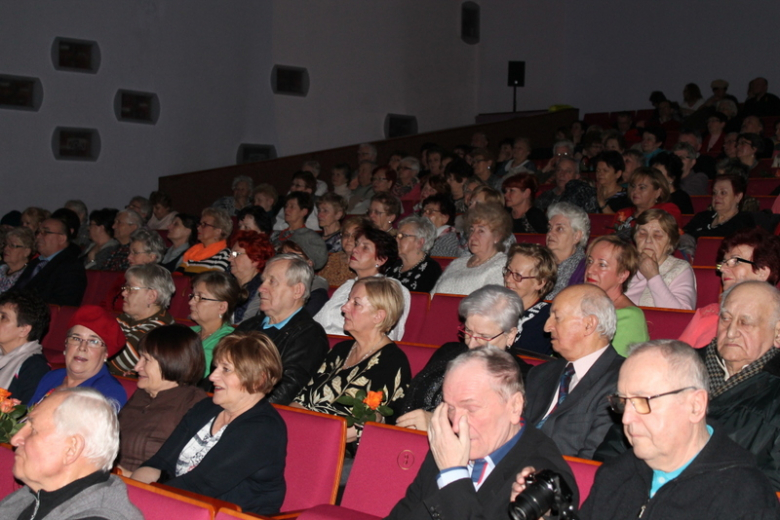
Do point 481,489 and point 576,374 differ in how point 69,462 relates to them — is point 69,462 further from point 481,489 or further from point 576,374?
point 576,374

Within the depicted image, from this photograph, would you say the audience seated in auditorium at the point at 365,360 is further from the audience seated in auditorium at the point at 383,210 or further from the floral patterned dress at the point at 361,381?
the audience seated in auditorium at the point at 383,210

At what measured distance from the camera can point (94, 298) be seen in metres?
4.71

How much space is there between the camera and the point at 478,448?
172cm

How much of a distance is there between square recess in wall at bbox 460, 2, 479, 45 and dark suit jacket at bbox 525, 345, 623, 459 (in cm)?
855

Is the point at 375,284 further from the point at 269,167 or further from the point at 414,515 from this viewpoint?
the point at 269,167

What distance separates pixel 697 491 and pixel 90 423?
121 cm

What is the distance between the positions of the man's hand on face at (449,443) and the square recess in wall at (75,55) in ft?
22.0

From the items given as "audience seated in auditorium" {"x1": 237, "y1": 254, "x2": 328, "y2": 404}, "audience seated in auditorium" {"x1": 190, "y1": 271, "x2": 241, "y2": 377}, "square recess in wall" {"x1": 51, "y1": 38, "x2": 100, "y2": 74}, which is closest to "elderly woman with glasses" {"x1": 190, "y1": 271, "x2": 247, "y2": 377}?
"audience seated in auditorium" {"x1": 190, "y1": 271, "x2": 241, "y2": 377}

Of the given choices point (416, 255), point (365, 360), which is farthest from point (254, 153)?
point (365, 360)

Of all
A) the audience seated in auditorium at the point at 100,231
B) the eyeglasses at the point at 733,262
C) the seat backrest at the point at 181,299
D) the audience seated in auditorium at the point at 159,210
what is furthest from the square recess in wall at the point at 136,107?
the eyeglasses at the point at 733,262

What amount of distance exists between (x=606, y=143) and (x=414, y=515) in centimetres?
553

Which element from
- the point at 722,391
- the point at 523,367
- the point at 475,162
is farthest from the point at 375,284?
the point at 475,162

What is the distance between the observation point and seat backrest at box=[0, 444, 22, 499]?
202cm

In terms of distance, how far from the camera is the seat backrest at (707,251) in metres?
3.93
